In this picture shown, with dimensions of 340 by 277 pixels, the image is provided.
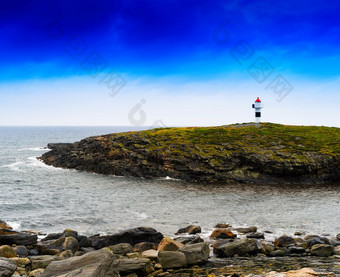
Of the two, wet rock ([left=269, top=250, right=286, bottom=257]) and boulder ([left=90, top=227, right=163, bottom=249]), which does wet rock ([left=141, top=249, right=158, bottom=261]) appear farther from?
wet rock ([left=269, top=250, right=286, bottom=257])

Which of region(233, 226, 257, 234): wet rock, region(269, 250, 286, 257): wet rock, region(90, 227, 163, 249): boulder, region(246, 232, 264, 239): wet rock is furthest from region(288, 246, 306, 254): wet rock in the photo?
region(90, 227, 163, 249): boulder

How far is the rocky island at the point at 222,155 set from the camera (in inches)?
2376

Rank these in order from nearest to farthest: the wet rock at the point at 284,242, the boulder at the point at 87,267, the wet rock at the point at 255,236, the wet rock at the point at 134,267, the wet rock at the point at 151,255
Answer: the boulder at the point at 87,267 → the wet rock at the point at 134,267 → the wet rock at the point at 151,255 → the wet rock at the point at 284,242 → the wet rock at the point at 255,236

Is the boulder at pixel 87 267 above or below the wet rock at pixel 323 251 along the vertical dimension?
above

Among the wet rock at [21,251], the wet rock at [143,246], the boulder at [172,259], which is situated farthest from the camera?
the wet rock at [143,246]

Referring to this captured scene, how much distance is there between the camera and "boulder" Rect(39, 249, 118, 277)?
46.5 feet

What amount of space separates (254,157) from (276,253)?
1601 inches

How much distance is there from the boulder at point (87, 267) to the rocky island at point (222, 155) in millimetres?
45510

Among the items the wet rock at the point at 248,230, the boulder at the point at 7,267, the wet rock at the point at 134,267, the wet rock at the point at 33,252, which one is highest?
the boulder at the point at 7,267

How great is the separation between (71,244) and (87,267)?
9.74 metres

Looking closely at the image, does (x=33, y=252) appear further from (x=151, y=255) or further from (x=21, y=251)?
(x=151, y=255)

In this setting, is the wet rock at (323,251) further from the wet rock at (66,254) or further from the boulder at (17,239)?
the boulder at (17,239)

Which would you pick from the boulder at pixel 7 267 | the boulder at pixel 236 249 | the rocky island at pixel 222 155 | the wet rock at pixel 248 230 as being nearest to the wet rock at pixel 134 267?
the boulder at pixel 7 267

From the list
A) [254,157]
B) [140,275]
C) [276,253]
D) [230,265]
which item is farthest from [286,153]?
[140,275]
